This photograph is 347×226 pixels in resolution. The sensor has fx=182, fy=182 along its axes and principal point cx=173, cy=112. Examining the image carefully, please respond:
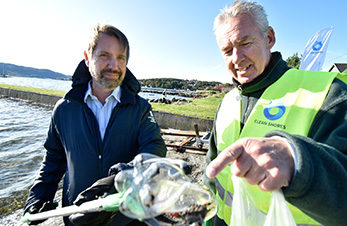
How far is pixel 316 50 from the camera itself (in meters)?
8.66

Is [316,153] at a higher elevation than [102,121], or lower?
higher

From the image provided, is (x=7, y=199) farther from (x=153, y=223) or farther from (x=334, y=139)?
(x=334, y=139)

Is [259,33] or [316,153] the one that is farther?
[259,33]

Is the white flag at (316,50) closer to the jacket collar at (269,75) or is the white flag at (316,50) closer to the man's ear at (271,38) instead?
the man's ear at (271,38)

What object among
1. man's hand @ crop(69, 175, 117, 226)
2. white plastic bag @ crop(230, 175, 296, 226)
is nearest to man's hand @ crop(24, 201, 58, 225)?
man's hand @ crop(69, 175, 117, 226)

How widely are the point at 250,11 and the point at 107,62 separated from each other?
5.26ft

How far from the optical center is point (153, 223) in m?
1.04

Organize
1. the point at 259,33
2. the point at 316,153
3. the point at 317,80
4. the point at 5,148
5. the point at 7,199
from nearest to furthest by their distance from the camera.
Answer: the point at 316,153 → the point at 317,80 → the point at 259,33 → the point at 7,199 → the point at 5,148

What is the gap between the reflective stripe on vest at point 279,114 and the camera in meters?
1.28

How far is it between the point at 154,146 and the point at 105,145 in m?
0.54

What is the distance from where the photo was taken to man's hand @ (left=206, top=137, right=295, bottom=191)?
78cm

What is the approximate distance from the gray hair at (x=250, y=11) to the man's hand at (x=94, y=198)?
1888 millimetres

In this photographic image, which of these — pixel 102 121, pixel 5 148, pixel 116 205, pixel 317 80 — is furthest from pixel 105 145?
pixel 5 148

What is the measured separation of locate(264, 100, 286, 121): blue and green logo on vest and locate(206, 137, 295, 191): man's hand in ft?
2.27
